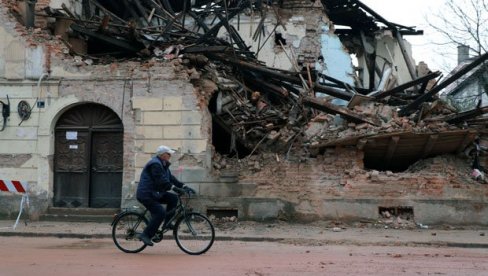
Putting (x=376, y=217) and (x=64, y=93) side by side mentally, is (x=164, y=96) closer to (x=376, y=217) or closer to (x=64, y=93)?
(x=64, y=93)

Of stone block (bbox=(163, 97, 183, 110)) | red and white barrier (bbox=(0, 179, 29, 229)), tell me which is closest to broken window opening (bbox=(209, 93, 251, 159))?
stone block (bbox=(163, 97, 183, 110))

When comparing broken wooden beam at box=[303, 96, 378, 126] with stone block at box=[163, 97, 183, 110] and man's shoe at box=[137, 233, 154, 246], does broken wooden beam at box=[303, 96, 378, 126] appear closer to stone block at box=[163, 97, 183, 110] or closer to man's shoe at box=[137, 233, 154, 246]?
stone block at box=[163, 97, 183, 110]

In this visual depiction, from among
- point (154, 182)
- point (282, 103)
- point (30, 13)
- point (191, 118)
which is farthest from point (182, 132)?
point (30, 13)

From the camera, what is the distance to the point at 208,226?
960 centimetres

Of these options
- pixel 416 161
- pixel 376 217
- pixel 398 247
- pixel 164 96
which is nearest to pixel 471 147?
pixel 416 161

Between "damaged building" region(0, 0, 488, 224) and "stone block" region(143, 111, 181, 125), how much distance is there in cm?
3

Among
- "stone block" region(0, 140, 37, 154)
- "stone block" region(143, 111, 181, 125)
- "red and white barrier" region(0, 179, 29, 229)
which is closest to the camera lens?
"red and white barrier" region(0, 179, 29, 229)

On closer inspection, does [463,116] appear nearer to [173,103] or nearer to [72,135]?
[173,103]

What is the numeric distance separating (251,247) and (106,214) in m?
5.42

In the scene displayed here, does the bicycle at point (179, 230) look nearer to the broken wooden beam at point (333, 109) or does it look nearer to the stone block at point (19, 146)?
the broken wooden beam at point (333, 109)

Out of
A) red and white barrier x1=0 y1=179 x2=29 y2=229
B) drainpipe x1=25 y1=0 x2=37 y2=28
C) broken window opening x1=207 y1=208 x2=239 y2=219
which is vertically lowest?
broken window opening x1=207 y1=208 x2=239 y2=219

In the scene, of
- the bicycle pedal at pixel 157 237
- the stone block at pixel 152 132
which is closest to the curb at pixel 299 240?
the bicycle pedal at pixel 157 237

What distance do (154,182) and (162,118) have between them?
553 centimetres

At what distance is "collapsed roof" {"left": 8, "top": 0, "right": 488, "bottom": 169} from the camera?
46.1 feet
